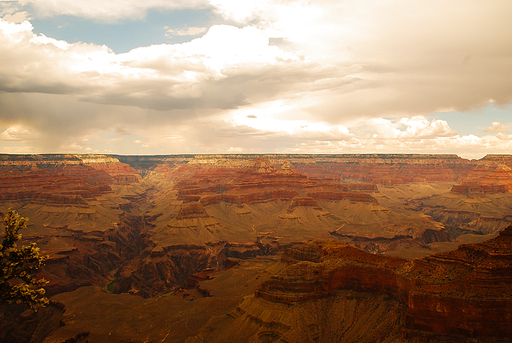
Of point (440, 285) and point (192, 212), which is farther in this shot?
point (192, 212)

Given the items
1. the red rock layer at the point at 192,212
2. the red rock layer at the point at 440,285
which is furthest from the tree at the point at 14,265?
the red rock layer at the point at 192,212

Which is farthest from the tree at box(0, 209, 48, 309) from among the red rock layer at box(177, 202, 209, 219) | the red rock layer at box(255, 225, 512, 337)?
the red rock layer at box(177, 202, 209, 219)

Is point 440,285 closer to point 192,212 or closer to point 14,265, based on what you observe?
point 14,265

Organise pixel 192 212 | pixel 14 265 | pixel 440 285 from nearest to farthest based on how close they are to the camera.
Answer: pixel 14 265, pixel 440 285, pixel 192 212

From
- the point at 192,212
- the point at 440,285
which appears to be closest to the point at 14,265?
the point at 440,285

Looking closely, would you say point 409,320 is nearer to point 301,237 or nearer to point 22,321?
point 22,321

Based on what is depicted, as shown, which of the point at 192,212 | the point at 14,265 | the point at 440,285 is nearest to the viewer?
the point at 14,265

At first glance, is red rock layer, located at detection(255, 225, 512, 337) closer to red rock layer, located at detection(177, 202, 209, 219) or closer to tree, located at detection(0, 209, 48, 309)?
tree, located at detection(0, 209, 48, 309)

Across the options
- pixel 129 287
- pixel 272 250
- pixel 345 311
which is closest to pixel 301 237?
pixel 272 250
